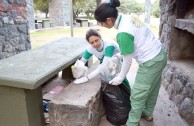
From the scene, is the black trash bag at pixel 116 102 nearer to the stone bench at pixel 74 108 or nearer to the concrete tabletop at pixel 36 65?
the stone bench at pixel 74 108

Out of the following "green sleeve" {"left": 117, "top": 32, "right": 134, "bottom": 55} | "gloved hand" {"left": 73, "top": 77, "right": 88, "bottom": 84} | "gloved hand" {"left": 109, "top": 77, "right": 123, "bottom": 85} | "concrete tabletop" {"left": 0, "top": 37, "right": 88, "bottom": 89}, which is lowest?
"gloved hand" {"left": 73, "top": 77, "right": 88, "bottom": 84}

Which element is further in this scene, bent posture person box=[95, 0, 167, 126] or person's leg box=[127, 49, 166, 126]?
person's leg box=[127, 49, 166, 126]

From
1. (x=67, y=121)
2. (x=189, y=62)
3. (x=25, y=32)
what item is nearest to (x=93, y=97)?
(x=67, y=121)

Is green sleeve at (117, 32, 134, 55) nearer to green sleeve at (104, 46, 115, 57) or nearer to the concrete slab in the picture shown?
green sleeve at (104, 46, 115, 57)

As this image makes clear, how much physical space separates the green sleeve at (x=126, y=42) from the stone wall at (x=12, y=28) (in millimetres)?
3282

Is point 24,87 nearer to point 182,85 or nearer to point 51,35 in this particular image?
point 182,85

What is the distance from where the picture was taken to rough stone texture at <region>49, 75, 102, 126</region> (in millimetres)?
1902

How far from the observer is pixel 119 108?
7.52 ft

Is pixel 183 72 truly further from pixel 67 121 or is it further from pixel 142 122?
pixel 67 121

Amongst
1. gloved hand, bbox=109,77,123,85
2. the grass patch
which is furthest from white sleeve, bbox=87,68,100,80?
the grass patch

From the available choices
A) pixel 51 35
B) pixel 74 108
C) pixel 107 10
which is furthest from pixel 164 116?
pixel 51 35

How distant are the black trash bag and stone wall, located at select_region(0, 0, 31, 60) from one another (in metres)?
2.93

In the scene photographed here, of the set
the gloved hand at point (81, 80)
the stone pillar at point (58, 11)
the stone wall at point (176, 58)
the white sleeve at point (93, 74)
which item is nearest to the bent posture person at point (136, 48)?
the white sleeve at point (93, 74)

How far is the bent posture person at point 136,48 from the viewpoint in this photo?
180 centimetres
